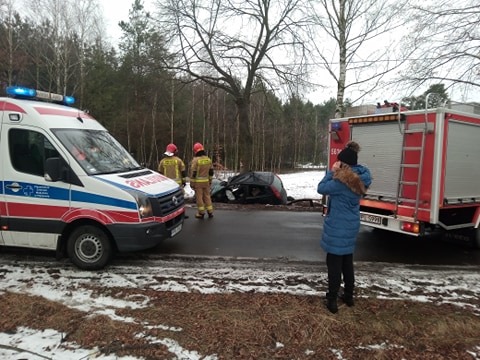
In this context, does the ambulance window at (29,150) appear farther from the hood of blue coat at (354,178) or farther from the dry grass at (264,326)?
the hood of blue coat at (354,178)

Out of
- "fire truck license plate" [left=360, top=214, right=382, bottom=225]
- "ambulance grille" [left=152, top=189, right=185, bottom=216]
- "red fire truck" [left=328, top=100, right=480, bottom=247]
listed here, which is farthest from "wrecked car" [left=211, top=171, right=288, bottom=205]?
"ambulance grille" [left=152, top=189, right=185, bottom=216]

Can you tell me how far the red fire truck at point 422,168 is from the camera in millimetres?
5844

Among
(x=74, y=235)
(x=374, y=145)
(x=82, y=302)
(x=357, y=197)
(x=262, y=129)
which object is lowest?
(x=82, y=302)

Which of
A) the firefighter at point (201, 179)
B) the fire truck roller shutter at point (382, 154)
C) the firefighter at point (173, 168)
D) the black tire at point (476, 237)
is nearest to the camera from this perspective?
the fire truck roller shutter at point (382, 154)

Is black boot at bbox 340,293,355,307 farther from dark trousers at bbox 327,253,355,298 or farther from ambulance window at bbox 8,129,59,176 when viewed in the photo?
ambulance window at bbox 8,129,59,176

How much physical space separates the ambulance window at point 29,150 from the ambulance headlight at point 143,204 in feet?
4.23

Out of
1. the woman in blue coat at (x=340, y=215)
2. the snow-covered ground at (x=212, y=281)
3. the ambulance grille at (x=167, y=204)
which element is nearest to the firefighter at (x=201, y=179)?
the ambulance grille at (x=167, y=204)

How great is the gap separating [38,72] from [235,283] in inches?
1237

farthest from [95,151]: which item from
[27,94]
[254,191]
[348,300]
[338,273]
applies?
[254,191]

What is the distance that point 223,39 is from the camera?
1767 cm

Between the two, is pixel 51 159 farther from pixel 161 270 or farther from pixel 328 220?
pixel 328 220

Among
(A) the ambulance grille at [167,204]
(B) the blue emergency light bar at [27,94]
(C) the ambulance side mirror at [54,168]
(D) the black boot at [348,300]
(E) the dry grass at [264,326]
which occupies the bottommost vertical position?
(E) the dry grass at [264,326]

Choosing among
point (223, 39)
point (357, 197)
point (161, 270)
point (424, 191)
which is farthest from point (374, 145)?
point (223, 39)

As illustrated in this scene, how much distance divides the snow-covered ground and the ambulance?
363 mm
